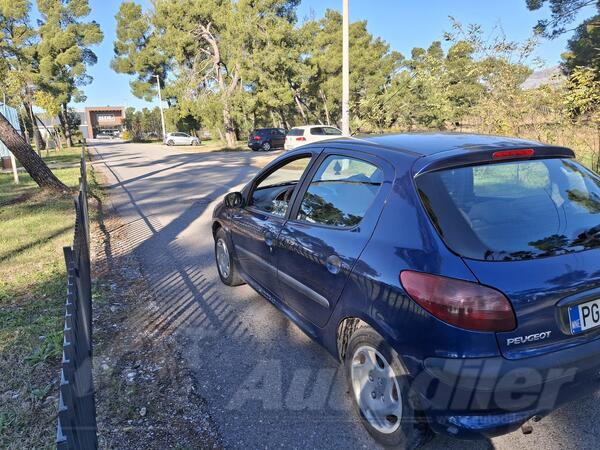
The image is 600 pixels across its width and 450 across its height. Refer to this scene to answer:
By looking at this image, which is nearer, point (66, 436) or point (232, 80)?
point (66, 436)

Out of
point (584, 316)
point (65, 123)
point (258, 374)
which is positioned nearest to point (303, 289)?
point (258, 374)

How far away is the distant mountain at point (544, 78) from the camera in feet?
26.0

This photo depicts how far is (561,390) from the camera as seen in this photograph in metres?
2.06

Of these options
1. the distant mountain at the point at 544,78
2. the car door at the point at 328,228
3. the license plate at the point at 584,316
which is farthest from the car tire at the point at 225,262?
the distant mountain at the point at 544,78

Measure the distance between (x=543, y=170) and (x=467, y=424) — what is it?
5.11 ft

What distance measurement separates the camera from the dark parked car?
1257 inches

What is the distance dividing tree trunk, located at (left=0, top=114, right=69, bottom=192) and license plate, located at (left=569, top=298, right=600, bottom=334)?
12.4 metres

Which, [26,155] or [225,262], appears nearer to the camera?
[225,262]

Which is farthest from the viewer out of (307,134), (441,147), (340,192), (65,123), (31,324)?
(65,123)

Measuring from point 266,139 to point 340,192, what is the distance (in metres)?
29.8

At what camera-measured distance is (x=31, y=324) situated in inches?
162

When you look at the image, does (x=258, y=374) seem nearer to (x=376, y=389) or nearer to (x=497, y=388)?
(x=376, y=389)

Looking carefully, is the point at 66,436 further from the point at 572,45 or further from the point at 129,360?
the point at 572,45

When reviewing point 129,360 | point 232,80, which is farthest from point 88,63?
point 129,360
